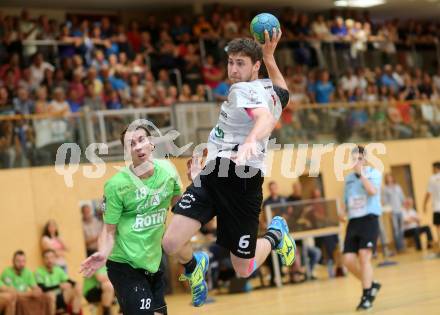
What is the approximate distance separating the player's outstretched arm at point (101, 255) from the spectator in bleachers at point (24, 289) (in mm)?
6974

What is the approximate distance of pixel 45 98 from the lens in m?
17.9

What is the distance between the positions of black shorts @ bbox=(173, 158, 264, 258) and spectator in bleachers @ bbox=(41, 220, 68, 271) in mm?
9082

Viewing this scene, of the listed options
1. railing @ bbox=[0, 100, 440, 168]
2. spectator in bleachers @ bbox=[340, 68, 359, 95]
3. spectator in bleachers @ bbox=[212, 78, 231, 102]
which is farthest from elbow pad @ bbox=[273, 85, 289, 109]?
spectator in bleachers @ bbox=[340, 68, 359, 95]

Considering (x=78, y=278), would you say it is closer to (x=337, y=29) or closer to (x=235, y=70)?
(x=235, y=70)

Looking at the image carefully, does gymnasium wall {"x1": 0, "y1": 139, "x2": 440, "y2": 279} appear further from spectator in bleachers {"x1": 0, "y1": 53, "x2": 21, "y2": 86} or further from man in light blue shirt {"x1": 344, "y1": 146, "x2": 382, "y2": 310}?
man in light blue shirt {"x1": 344, "y1": 146, "x2": 382, "y2": 310}

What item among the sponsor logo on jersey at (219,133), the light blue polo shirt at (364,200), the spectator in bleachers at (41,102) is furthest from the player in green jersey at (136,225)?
the spectator in bleachers at (41,102)

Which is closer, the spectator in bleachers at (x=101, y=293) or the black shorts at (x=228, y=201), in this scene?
the black shorts at (x=228, y=201)

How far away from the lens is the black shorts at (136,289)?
295 inches

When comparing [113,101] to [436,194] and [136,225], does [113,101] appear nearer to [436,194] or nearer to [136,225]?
[436,194]

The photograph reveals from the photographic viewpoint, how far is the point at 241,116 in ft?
24.4

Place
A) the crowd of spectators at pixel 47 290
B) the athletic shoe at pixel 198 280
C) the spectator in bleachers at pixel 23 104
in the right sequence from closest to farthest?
the athletic shoe at pixel 198 280 < the crowd of spectators at pixel 47 290 < the spectator in bleachers at pixel 23 104

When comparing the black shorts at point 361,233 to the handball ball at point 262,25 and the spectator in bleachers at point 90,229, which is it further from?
the handball ball at point 262,25

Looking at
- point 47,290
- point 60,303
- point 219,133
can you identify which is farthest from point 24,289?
point 219,133

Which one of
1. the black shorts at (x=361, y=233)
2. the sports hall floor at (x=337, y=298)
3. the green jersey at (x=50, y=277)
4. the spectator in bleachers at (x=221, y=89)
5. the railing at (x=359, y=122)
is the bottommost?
the sports hall floor at (x=337, y=298)
